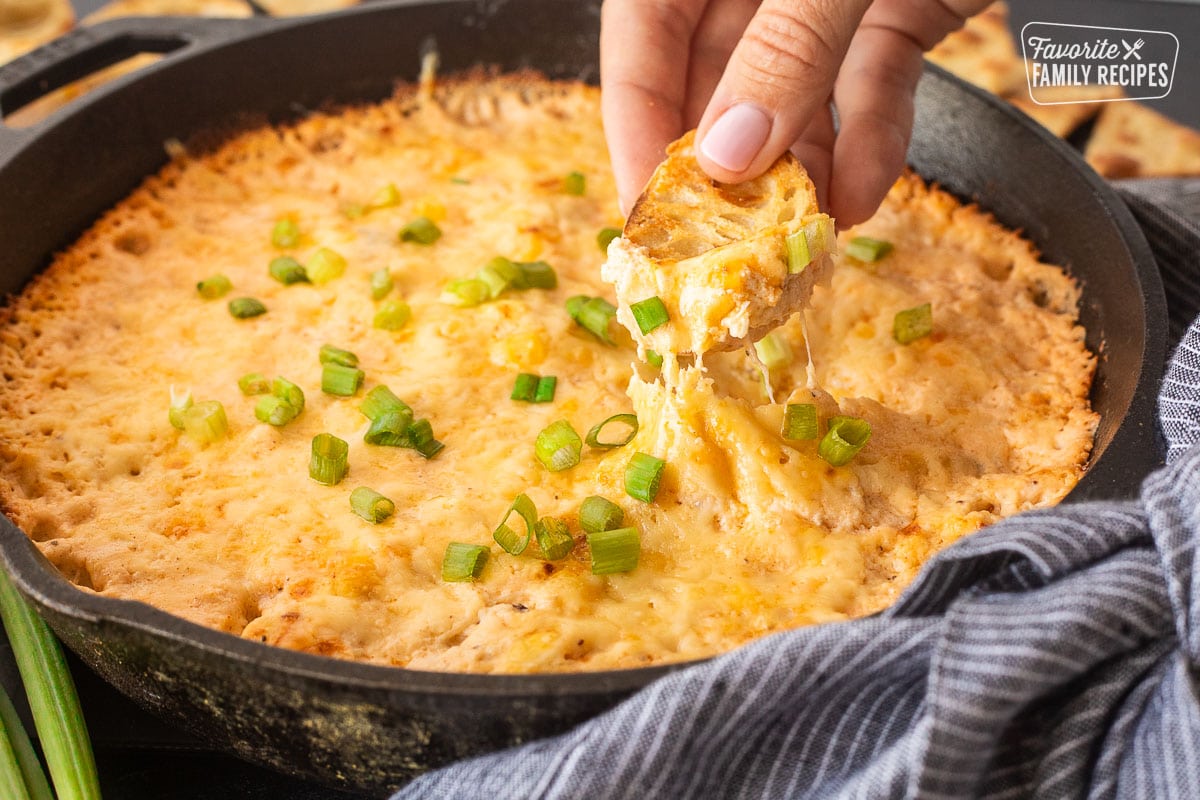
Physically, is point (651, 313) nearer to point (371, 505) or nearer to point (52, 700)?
point (371, 505)

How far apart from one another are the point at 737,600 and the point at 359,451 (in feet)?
3.53

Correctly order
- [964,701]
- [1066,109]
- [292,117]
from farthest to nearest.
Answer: [1066,109] < [292,117] < [964,701]

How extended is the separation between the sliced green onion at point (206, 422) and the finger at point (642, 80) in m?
1.31

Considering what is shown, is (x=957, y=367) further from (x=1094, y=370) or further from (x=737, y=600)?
(x=737, y=600)

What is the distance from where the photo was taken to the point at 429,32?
4.55 meters

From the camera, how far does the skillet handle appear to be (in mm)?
3799

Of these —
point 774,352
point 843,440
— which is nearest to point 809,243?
point 843,440

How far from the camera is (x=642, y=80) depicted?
11.5ft

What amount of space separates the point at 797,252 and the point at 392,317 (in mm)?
1286

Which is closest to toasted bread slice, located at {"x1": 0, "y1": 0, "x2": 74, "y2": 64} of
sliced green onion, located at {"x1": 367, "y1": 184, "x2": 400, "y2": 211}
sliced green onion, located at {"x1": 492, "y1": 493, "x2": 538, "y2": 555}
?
sliced green onion, located at {"x1": 367, "y1": 184, "x2": 400, "y2": 211}

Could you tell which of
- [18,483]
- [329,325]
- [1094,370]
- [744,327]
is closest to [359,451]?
[329,325]

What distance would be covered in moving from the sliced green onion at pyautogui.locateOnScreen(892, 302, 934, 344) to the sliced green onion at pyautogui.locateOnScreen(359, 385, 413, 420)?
4.56 feet

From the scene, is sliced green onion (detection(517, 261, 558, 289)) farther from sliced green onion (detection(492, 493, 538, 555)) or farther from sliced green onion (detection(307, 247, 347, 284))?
sliced green onion (detection(492, 493, 538, 555))

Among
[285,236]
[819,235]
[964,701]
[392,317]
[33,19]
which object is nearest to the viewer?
[964,701]
